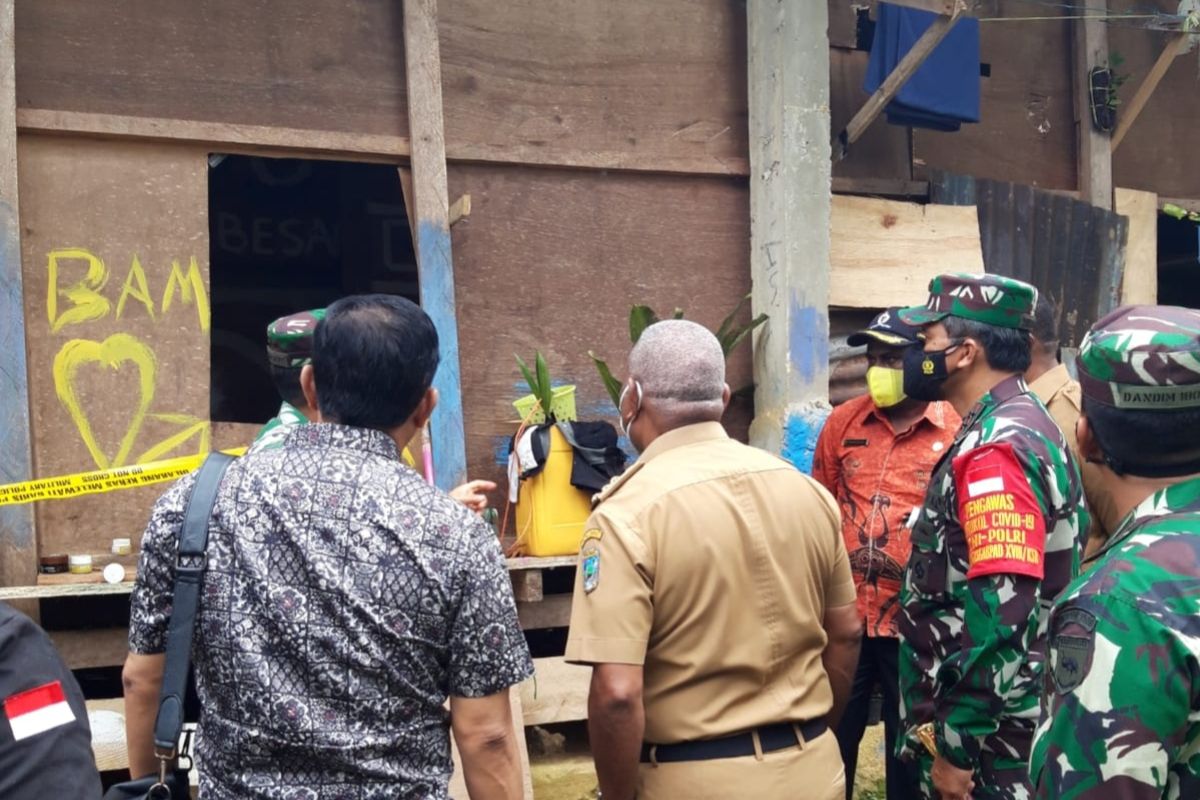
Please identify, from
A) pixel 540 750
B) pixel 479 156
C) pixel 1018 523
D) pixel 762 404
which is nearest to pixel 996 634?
pixel 1018 523

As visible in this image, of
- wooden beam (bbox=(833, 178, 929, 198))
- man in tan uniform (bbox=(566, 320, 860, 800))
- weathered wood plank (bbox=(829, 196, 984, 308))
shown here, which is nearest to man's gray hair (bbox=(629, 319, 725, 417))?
man in tan uniform (bbox=(566, 320, 860, 800))

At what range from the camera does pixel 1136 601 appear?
154cm

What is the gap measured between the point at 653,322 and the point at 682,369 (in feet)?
7.68

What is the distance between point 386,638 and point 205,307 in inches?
116

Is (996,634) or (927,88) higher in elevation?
(927,88)

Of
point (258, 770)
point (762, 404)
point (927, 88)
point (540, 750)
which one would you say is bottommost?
point (540, 750)

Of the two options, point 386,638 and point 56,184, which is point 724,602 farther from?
point 56,184

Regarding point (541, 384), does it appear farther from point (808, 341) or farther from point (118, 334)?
point (118, 334)

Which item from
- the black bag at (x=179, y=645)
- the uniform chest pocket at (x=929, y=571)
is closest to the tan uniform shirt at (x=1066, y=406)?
the uniform chest pocket at (x=929, y=571)

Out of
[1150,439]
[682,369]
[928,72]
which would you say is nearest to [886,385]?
[682,369]

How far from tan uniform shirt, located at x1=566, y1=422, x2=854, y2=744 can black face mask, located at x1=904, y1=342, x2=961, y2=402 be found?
77 centimetres

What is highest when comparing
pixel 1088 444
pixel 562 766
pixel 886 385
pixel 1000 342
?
pixel 1000 342

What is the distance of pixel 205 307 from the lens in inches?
181

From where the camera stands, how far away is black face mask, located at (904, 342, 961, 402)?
321 cm
